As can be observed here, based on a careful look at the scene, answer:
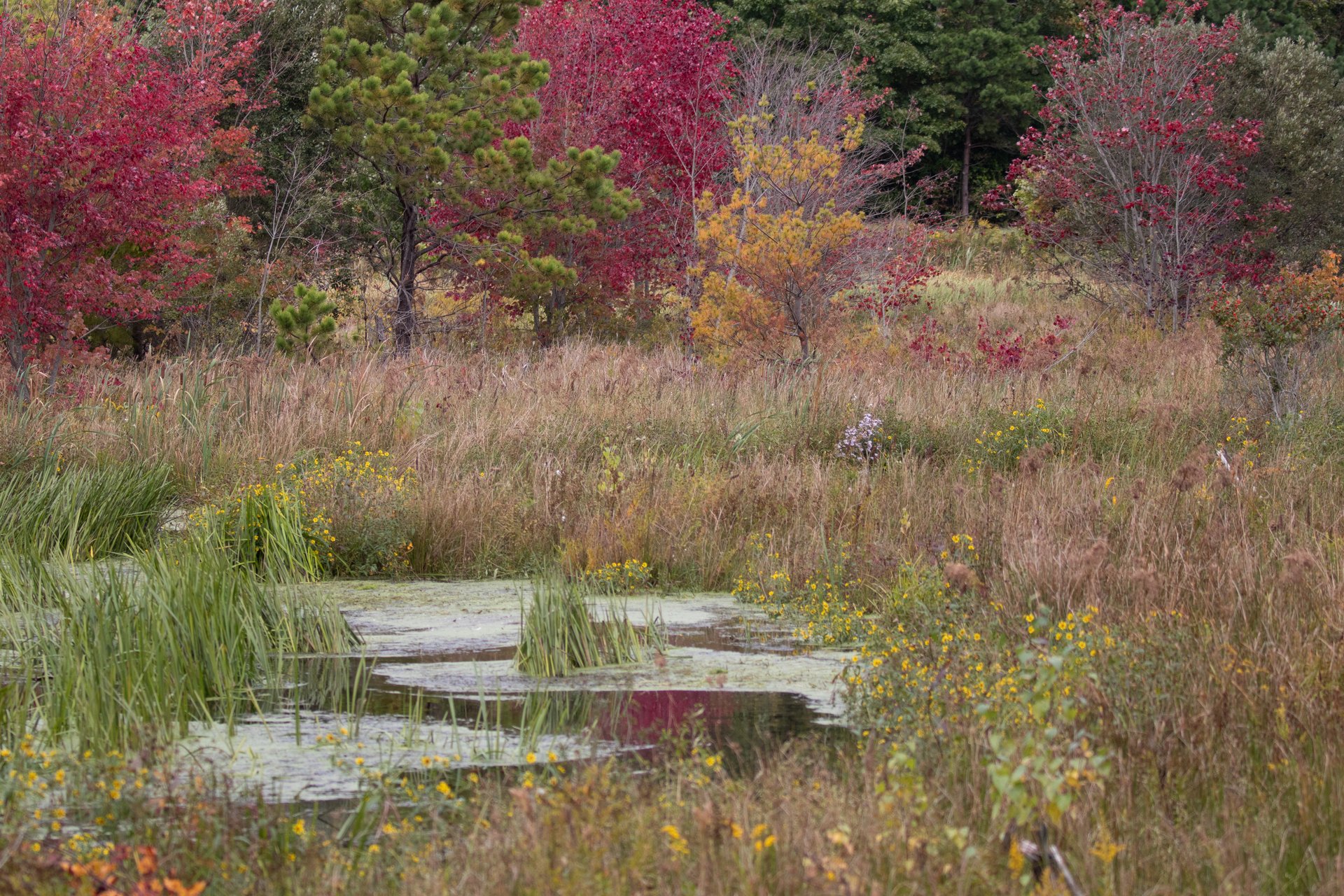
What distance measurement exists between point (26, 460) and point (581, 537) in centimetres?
324

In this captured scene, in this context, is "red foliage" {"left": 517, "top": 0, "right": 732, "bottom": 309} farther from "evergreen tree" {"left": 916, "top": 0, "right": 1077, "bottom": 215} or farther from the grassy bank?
"evergreen tree" {"left": 916, "top": 0, "right": 1077, "bottom": 215}

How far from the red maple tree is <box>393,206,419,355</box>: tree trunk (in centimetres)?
219

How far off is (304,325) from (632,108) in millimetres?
7473

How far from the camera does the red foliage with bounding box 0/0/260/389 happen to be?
9703 mm

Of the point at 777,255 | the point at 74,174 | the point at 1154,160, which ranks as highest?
the point at 1154,160

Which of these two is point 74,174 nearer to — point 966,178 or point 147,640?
point 147,640

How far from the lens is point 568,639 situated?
5.29m

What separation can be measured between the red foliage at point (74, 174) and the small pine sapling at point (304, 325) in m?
1.02

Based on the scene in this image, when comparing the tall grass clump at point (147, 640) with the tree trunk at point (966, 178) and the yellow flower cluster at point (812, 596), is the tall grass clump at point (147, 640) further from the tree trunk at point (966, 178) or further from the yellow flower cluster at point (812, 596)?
the tree trunk at point (966, 178)

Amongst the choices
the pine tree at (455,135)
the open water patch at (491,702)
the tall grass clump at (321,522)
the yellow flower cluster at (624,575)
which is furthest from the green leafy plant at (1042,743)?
the pine tree at (455,135)

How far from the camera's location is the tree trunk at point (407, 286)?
50.1 feet

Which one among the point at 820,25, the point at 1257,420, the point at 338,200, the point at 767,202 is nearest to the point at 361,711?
the point at 1257,420

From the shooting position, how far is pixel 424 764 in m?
3.68

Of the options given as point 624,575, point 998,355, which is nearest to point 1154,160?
point 998,355
